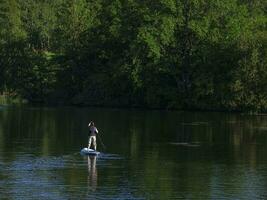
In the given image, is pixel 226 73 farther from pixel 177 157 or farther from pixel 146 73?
pixel 177 157

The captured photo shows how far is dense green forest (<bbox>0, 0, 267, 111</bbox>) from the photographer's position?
102625 mm

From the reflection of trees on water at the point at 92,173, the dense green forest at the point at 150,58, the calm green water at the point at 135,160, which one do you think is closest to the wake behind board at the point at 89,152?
the reflection of trees on water at the point at 92,173

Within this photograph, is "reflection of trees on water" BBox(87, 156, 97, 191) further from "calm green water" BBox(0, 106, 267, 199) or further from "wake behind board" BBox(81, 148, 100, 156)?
"wake behind board" BBox(81, 148, 100, 156)

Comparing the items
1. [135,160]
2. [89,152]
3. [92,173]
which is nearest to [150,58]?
[89,152]

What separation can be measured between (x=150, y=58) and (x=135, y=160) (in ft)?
206

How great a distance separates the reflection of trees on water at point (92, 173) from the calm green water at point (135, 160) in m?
Result: 0.04

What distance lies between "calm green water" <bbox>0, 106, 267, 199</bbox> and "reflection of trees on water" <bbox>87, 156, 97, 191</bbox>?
0.04m

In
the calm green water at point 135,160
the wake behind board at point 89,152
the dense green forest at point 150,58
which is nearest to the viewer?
the calm green water at point 135,160

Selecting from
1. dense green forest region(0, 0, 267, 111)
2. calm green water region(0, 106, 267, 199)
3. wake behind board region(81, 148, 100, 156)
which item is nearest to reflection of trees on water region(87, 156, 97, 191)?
calm green water region(0, 106, 267, 199)

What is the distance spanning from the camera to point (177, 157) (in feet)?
161

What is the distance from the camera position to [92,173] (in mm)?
40531

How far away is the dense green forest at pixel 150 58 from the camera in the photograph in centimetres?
10262

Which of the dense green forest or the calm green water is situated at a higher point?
the dense green forest

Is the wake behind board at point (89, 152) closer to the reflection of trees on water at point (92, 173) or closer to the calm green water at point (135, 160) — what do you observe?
the reflection of trees on water at point (92, 173)
